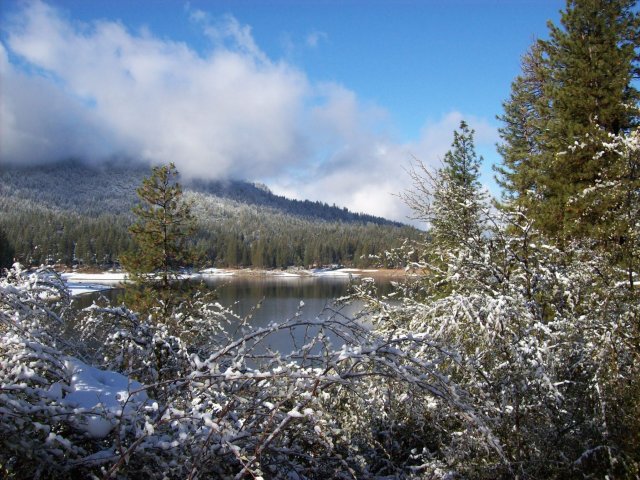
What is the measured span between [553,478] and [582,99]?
27.5 ft

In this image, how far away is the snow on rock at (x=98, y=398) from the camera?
2.39 m

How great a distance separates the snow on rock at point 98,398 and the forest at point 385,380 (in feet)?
0.05

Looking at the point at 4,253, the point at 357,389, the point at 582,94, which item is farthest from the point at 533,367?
the point at 4,253

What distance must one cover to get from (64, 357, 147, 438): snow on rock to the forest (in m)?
0.02

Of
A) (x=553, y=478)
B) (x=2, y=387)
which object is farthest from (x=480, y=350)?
(x=2, y=387)

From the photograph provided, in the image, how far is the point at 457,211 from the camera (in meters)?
6.11

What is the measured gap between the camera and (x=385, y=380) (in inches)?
140

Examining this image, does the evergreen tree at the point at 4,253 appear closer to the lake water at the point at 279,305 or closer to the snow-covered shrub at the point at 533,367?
the lake water at the point at 279,305

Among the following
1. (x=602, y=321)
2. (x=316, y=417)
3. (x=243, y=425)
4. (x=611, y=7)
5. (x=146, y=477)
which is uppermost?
(x=611, y=7)

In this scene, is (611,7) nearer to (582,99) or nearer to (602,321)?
(582,99)

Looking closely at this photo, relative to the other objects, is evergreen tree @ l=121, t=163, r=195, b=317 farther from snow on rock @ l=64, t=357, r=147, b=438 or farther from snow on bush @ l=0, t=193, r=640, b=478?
snow on rock @ l=64, t=357, r=147, b=438

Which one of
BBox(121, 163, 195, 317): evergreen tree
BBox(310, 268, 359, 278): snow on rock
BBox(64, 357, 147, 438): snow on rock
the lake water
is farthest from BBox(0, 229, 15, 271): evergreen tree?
BBox(310, 268, 359, 278): snow on rock

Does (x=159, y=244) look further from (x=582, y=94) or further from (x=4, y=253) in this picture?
(x=4, y=253)

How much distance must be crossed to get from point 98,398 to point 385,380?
207cm
